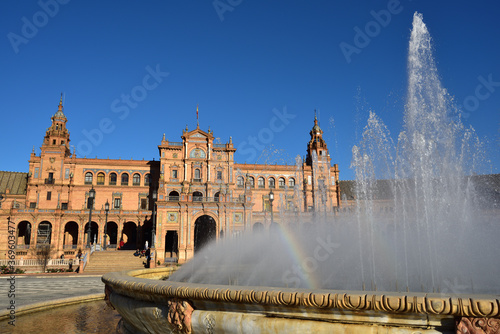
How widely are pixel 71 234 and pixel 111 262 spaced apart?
770 inches

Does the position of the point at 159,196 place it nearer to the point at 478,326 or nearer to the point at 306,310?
the point at 306,310

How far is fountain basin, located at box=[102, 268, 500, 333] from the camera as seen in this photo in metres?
3.66

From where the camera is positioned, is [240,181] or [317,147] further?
[317,147]

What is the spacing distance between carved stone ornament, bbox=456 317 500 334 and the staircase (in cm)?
2908

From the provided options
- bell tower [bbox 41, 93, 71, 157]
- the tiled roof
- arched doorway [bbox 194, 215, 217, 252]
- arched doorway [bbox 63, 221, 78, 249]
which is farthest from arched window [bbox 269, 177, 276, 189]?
the tiled roof

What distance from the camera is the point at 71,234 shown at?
47281mm

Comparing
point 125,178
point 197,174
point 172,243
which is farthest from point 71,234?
point 197,174

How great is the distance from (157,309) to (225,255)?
6.46 meters

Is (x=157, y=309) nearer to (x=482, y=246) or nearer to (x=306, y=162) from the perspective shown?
(x=482, y=246)

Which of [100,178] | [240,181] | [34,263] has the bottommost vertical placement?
[34,263]

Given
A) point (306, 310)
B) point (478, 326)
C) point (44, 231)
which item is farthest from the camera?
point (44, 231)

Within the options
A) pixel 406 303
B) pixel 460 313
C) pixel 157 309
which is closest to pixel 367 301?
pixel 406 303

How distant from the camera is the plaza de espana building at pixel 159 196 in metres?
40.7

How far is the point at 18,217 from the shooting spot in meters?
42.1
